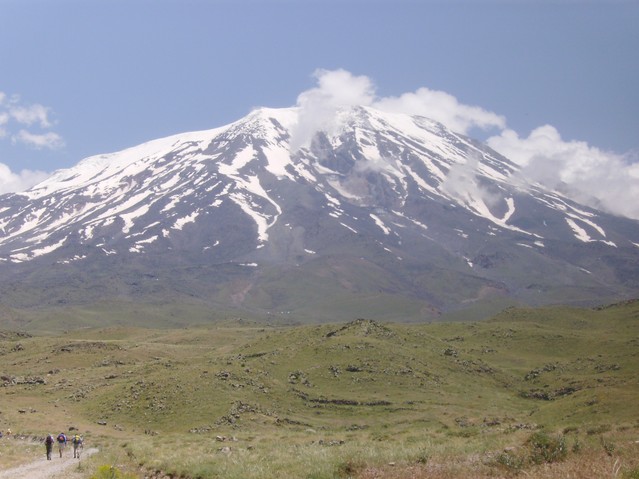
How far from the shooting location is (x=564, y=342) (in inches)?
3703

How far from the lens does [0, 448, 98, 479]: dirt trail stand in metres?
25.4

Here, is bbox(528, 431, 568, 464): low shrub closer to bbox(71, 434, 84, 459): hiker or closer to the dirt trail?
the dirt trail

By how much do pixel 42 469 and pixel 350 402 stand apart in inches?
1403

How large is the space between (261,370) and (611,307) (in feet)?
270

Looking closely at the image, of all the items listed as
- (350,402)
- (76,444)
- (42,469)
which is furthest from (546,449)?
(350,402)

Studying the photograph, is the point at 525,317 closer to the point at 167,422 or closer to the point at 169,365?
the point at 169,365

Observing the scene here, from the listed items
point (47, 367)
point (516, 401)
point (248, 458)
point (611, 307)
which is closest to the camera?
point (248, 458)

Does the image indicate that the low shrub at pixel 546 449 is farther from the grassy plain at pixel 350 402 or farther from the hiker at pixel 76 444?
the hiker at pixel 76 444

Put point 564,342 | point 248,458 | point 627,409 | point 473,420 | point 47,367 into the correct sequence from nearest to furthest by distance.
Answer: point 248,458
point 627,409
point 473,420
point 47,367
point 564,342

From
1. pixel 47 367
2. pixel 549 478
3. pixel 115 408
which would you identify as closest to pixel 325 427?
pixel 115 408

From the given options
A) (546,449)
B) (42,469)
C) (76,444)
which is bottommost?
(76,444)

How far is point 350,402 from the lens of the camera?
59.5 m

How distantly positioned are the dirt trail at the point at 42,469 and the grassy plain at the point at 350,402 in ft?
4.20

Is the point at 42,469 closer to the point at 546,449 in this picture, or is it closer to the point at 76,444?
the point at 76,444
